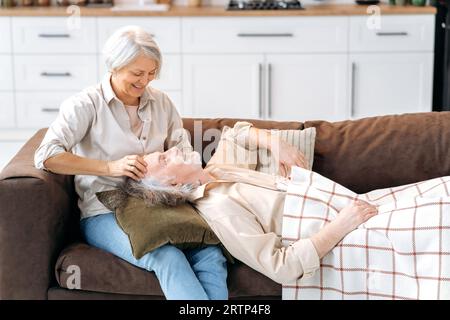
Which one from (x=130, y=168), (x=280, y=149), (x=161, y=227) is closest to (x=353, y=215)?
(x=280, y=149)

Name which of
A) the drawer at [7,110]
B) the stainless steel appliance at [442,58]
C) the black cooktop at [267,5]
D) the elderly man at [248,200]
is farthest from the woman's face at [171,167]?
the stainless steel appliance at [442,58]

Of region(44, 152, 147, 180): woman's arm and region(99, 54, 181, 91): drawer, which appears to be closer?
region(44, 152, 147, 180): woman's arm

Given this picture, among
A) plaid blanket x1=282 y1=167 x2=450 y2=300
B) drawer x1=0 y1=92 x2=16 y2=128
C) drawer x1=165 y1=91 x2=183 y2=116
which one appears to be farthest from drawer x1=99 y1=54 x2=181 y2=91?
plaid blanket x1=282 y1=167 x2=450 y2=300

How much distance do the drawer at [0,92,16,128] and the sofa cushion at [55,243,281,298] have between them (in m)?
2.61

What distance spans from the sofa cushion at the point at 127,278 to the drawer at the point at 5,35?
8.60 feet

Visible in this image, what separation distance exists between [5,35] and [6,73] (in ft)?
0.72

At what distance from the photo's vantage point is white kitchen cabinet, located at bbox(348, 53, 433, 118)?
16.5ft

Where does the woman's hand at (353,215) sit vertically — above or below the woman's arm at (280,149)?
below

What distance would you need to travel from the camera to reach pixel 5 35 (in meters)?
4.97

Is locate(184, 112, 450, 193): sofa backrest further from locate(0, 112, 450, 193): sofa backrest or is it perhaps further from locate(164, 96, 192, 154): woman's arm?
locate(164, 96, 192, 154): woman's arm

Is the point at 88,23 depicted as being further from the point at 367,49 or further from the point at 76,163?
the point at 76,163

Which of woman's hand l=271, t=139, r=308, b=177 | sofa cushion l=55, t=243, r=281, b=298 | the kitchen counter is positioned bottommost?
sofa cushion l=55, t=243, r=281, b=298

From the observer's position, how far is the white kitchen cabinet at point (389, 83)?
5.04 m

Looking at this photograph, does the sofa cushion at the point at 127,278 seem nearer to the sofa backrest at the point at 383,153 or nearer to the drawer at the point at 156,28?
the sofa backrest at the point at 383,153
